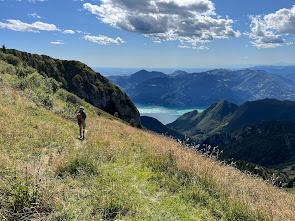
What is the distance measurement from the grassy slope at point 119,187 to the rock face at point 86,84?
113037 millimetres

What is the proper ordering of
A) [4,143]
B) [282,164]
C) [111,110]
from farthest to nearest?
[282,164], [111,110], [4,143]

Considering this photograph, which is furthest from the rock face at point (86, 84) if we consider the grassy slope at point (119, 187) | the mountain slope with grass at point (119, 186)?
the grassy slope at point (119, 187)

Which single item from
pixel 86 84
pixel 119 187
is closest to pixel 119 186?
pixel 119 187

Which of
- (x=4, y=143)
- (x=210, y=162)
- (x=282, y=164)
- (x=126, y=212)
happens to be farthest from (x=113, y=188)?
(x=282, y=164)

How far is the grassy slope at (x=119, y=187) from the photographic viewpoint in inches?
162

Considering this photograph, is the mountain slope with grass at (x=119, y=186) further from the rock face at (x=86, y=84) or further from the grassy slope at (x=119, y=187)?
the rock face at (x=86, y=84)

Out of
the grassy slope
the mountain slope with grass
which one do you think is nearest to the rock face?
the mountain slope with grass

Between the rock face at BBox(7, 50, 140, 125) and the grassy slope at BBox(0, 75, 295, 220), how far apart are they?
113 meters

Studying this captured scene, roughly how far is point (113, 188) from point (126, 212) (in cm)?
83

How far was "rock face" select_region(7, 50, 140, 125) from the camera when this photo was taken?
113688mm

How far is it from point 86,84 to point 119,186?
131521 mm

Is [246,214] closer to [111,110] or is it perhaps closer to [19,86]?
[19,86]

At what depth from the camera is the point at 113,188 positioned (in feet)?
16.8

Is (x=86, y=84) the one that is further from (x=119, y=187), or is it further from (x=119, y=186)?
(x=119, y=187)
